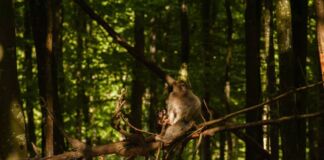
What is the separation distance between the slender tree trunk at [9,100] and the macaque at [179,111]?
2184 millimetres

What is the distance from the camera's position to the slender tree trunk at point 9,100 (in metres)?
5.64

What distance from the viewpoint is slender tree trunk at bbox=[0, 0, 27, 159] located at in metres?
5.64

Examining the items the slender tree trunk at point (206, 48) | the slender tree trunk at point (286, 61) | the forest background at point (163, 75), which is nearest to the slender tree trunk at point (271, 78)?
the forest background at point (163, 75)

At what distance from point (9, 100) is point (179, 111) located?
2.41 meters

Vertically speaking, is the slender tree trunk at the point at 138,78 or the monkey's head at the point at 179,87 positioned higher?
the slender tree trunk at the point at 138,78

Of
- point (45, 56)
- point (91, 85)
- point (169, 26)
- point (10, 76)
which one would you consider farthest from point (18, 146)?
point (169, 26)

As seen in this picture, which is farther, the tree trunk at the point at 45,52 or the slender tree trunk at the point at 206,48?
the slender tree trunk at the point at 206,48

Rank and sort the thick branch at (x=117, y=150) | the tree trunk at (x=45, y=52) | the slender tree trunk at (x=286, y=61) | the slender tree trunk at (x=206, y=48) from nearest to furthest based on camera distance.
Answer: the thick branch at (x=117, y=150), the slender tree trunk at (x=286, y=61), the tree trunk at (x=45, y=52), the slender tree trunk at (x=206, y=48)

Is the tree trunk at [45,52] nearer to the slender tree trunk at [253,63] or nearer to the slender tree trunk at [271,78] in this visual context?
the slender tree trunk at [253,63]

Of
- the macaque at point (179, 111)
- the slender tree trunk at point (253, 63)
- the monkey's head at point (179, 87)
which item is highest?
the slender tree trunk at point (253, 63)

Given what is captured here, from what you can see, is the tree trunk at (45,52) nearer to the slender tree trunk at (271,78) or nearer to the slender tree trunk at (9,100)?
the slender tree trunk at (9,100)

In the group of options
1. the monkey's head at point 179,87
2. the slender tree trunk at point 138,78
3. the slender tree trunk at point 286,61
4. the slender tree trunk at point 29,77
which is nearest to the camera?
the monkey's head at point 179,87

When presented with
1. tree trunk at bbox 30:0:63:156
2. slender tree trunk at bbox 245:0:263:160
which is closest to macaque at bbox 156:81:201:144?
tree trunk at bbox 30:0:63:156

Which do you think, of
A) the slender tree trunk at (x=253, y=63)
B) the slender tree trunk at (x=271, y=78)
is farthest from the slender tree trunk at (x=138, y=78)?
the slender tree trunk at (x=253, y=63)
